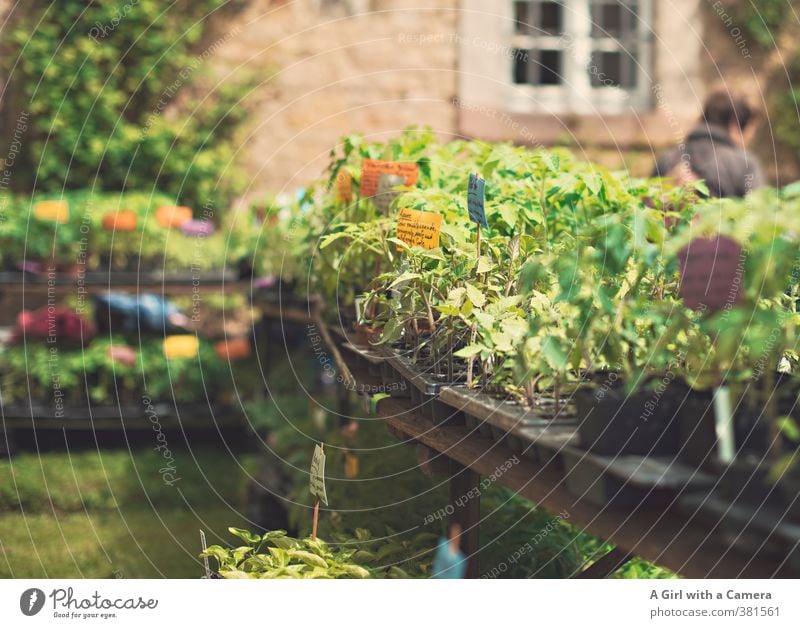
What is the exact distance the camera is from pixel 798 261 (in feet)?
6.80

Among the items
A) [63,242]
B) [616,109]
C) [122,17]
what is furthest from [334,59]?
[63,242]

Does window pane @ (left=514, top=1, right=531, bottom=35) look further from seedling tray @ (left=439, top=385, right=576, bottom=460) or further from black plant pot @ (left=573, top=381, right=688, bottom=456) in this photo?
black plant pot @ (left=573, top=381, right=688, bottom=456)

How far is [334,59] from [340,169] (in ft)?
15.8

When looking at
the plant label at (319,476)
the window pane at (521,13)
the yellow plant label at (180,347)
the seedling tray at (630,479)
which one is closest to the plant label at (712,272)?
the seedling tray at (630,479)

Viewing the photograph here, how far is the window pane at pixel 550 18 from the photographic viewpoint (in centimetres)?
805

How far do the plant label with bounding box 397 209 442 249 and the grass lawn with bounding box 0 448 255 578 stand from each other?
7.34ft

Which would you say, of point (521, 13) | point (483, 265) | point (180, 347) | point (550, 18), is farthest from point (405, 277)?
point (550, 18)

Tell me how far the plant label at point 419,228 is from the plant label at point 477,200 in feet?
0.37

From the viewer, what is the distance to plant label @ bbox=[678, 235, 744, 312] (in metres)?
1.48

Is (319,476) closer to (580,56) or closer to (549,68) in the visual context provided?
(549,68)

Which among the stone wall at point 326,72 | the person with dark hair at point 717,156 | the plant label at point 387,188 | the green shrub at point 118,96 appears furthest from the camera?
the stone wall at point 326,72

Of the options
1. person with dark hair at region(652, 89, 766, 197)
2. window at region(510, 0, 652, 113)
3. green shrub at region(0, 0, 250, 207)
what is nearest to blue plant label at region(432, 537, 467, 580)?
person with dark hair at region(652, 89, 766, 197)

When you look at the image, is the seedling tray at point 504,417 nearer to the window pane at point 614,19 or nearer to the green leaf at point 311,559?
the green leaf at point 311,559
